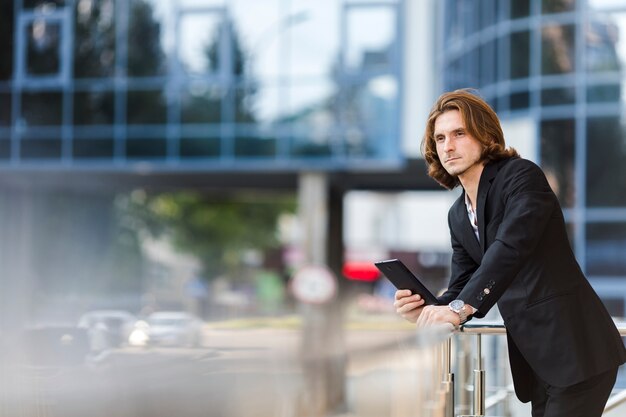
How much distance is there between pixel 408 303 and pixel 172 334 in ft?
7.65

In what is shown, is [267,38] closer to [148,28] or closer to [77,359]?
[148,28]

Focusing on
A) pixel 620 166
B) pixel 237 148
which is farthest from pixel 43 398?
pixel 237 148

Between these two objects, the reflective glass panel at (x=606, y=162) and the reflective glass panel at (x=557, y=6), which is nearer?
the reflective glass panel at (x=606, y=162)

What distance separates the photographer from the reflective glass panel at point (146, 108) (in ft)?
95.7

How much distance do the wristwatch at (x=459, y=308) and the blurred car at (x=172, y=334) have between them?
2223 mm

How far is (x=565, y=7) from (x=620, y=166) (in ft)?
10.1

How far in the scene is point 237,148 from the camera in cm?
2845

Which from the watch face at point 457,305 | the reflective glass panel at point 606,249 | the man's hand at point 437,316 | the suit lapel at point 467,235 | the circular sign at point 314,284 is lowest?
the circular sign at point 314,284

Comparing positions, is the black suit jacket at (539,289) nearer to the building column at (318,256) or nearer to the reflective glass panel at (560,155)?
the reflective glass panel at (560,155)

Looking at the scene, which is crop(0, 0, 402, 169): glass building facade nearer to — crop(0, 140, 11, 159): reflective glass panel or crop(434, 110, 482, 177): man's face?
crop(0, 140, 11, 159): reflective glass panel

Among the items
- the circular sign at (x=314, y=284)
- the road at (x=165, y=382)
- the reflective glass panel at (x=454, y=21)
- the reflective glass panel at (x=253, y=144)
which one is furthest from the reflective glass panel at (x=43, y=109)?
the road at (x=165, y=382)

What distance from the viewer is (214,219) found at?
153 ft

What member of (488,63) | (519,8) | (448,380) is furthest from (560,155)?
(448,380)

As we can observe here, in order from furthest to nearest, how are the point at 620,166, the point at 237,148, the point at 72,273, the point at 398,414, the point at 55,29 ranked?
the point at 72,273 < the point at 55,29 < the point at 237,148 < the point at 620,166 < the point at 398,414
